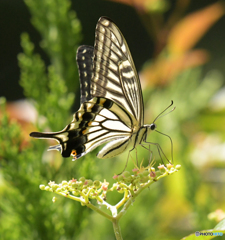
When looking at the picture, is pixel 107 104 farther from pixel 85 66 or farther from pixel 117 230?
pixel 117 230

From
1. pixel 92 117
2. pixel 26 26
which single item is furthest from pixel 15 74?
pixel 92 117

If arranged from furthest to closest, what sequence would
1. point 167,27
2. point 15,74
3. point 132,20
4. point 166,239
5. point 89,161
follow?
point 132,20 → point 15,74 → point 167,27 → point 166,239 → point 89,161

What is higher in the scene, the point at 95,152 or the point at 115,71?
the point at 115,71

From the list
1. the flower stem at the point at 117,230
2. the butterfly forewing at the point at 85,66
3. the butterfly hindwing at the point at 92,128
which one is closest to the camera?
the flower stem at the point at 117,230

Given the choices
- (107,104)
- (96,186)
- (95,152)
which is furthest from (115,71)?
(96,186)

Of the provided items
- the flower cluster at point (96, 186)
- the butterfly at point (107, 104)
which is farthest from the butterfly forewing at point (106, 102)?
the flower cluster at point (96, 186)

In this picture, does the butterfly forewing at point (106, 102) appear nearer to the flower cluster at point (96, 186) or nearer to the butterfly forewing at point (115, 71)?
the butterfly forewing at point (115, 71)

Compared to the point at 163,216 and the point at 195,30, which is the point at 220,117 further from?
the point at 163,216
